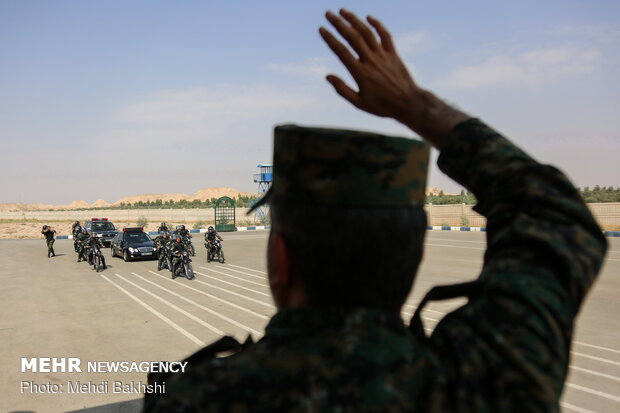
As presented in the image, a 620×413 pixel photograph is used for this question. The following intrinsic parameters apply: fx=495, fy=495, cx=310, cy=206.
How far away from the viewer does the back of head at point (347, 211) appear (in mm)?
942

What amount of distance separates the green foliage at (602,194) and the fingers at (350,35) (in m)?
54.0

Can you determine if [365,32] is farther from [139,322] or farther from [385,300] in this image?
[139,322]

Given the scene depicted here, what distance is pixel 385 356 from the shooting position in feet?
3.00

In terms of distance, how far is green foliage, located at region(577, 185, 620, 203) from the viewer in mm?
49812

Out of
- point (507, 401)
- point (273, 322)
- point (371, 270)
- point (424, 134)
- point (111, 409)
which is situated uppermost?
point (424, 134)

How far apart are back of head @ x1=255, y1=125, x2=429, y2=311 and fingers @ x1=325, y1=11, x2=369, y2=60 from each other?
0.95ft

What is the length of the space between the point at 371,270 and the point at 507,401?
35cm

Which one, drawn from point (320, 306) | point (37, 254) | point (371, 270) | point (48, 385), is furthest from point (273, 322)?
point (37, 254)

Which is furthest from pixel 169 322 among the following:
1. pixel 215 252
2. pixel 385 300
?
pixel 215 252

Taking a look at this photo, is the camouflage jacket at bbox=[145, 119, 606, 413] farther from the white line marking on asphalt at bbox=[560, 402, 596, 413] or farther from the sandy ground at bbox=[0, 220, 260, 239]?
the sandy ground at bbox=[0, 220, 260, 239]

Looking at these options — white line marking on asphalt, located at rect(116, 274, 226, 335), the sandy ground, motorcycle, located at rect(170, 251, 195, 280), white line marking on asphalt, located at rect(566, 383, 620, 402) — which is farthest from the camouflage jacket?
the sandy ground

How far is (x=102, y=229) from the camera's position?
27.4 m

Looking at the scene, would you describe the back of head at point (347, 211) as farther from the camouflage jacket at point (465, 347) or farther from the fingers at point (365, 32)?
the fingers at point (365, 32)

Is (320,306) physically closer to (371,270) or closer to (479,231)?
(371,270)
